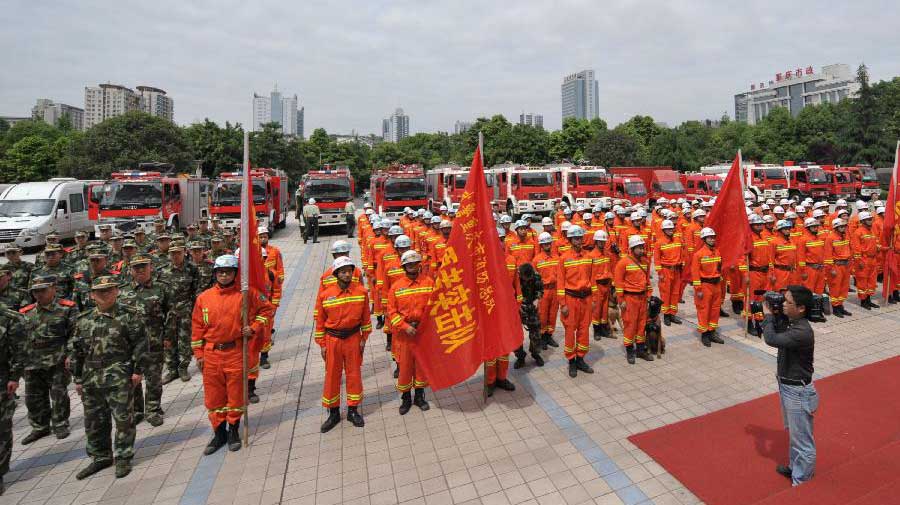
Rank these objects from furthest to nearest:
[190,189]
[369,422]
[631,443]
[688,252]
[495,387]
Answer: [190,189] → [688,252] → [495,387] → [369,422] → [631,443]

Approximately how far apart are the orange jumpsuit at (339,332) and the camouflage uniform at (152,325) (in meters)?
1.97

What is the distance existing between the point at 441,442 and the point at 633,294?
12.1 feet

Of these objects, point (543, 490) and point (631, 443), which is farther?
point (631, 443)

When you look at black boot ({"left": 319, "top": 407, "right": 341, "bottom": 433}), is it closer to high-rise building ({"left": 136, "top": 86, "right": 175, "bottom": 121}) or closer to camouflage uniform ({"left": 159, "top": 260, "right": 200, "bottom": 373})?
camouflage uniform ({"left": 159, "top": 260, "right": 200, "bottom": 373})

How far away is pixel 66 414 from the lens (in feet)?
17.5

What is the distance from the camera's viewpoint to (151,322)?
604 centimetres

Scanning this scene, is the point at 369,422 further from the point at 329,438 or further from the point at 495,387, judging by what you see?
the point at 495,387

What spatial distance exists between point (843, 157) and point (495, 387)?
5487 cm

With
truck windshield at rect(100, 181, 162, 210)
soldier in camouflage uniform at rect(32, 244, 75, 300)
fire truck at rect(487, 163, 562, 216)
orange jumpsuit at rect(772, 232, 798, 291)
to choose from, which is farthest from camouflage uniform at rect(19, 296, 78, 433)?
fire truck at rect(487, 163, 562, 216)

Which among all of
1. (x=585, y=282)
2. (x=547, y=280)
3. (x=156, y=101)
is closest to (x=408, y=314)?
(x=585, y=282)

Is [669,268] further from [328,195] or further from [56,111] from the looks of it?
[56,111]

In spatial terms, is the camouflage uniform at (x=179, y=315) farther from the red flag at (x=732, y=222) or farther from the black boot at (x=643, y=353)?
the red flag at (x=732, y=222)

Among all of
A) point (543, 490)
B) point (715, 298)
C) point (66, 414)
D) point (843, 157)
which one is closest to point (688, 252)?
point (715, 298)

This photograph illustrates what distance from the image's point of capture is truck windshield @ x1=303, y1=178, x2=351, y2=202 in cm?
2058
